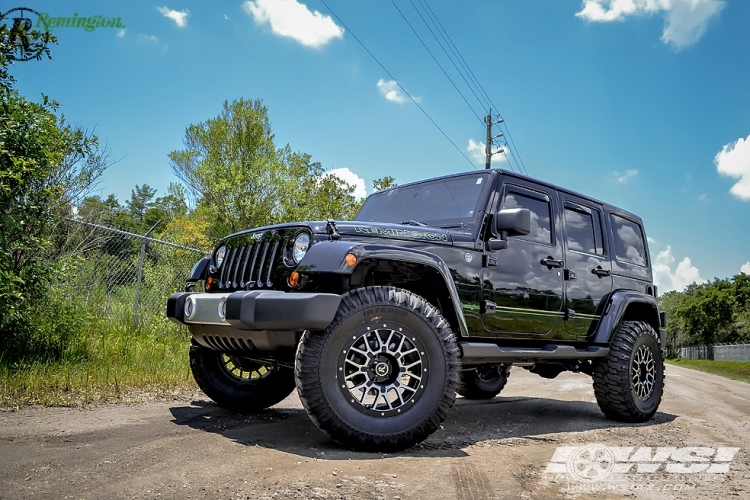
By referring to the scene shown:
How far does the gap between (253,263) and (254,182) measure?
18799mm

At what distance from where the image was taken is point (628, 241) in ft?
22.2

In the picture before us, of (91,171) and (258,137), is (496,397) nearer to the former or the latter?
(91,171)

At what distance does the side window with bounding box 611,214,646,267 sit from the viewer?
21.5ft

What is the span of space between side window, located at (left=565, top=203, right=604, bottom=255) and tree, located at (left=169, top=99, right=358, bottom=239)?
14.5m

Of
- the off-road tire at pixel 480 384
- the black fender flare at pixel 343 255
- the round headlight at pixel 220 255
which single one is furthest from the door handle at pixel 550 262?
the round headlight at pixel 220 255

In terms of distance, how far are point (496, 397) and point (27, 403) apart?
5.30m

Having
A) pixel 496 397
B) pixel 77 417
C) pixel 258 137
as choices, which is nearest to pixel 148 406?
pixel 77 417

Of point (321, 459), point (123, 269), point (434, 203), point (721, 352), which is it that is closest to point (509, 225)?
point (434, 203)

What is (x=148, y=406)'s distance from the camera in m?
5.17

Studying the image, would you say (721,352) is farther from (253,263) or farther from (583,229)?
(253,263)

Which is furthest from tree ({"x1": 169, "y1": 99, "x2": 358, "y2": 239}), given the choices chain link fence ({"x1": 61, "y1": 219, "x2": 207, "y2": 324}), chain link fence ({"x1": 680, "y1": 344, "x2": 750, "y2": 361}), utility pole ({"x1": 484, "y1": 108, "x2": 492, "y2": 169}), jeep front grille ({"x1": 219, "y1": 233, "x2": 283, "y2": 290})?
chain link fence ({"x1": 680, "y1": 344, "x2": 750, "y2": 361})

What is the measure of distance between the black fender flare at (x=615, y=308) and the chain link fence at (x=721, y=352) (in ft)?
178

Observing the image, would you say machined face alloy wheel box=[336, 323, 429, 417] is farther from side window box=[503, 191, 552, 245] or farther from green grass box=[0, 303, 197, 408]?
green grass box=[0, 303, 197, 408]

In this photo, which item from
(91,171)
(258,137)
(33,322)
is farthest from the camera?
(258,137)
